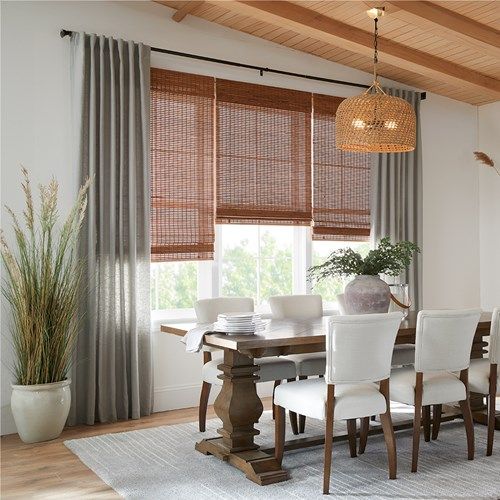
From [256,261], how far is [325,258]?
752 mm

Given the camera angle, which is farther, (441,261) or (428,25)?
(441,261)

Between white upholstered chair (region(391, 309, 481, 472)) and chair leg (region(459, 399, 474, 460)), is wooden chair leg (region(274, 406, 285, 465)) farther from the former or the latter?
chair leg (region(459, 399, 474, 460))

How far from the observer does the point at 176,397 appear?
5523 millimetres

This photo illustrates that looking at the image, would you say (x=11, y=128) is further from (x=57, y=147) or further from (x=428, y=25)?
(x=428, y=25)

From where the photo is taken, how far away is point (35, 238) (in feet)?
16.0

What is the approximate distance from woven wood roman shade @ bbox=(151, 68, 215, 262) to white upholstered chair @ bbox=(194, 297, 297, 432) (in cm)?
84

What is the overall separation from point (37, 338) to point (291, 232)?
2.65 m

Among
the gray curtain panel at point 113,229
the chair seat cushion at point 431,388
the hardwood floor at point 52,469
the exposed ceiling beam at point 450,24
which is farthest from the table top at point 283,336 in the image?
the exposed ceiling beam at point 450,24

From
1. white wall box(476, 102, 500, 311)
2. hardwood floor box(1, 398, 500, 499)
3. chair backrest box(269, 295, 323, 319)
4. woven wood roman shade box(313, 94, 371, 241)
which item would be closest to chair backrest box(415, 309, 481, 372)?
hardwood floor box(1, 398, 500, 499)

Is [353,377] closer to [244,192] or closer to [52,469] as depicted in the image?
[52,469]

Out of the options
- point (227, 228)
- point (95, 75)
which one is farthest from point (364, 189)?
point (95, 75)

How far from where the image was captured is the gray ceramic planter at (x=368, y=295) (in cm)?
438

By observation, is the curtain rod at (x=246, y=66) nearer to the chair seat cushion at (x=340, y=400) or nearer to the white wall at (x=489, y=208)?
the white wall at (x=489, y=208)

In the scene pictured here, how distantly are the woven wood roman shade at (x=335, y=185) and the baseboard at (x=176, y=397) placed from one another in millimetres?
1774
